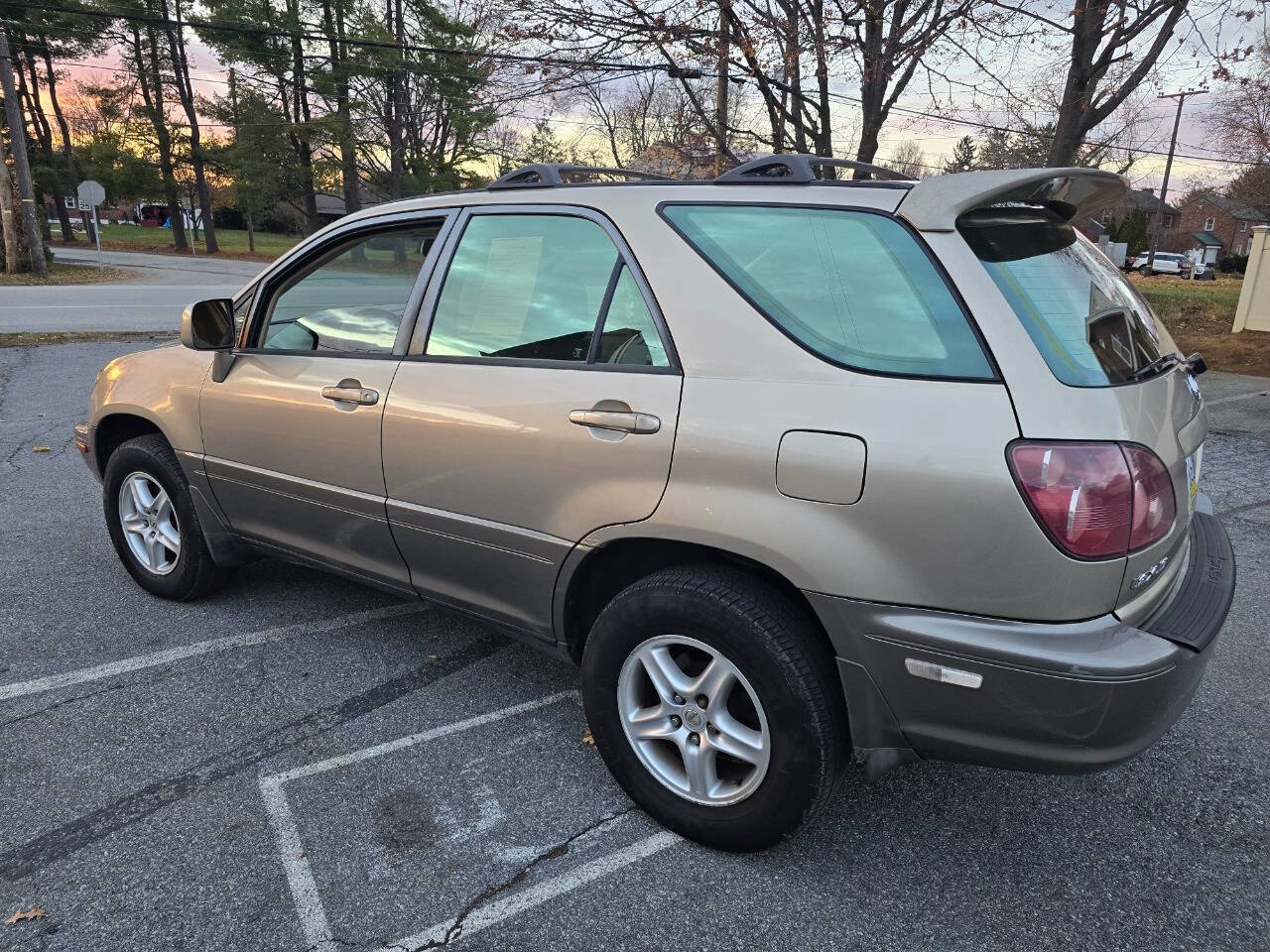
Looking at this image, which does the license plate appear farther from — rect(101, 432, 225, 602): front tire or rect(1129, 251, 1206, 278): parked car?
rect(1129, 251, 1206, 278): parked car

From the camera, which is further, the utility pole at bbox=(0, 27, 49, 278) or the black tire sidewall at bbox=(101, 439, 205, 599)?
the utility pole at bbox=(0, 27, 49, 278)

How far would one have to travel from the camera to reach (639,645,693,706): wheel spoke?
2.29m

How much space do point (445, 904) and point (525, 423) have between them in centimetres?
127

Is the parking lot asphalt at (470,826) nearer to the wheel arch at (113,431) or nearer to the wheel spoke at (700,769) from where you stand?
the wheel spoke at (700,769)

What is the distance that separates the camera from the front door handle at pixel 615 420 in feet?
7.30

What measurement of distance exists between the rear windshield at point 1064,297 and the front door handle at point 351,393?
1885mm

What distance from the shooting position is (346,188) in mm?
36344

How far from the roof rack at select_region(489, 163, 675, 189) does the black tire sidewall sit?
6.32ft

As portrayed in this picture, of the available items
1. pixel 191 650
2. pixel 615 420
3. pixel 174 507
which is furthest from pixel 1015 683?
pixel 174 507

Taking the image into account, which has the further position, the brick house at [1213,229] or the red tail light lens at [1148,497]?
the brick house at [1213,229]

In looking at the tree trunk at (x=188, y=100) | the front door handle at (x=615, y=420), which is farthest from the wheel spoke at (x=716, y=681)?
Result: the tree trunk at (x=188, y=100)

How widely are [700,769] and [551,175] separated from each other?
1.90 m

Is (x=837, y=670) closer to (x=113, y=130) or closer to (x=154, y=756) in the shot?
(x=154, y=756)

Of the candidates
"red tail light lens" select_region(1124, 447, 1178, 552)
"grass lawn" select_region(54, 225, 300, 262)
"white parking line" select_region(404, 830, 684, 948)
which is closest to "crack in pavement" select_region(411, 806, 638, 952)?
"white parking line" select_region(404, 830, 684, 948)
